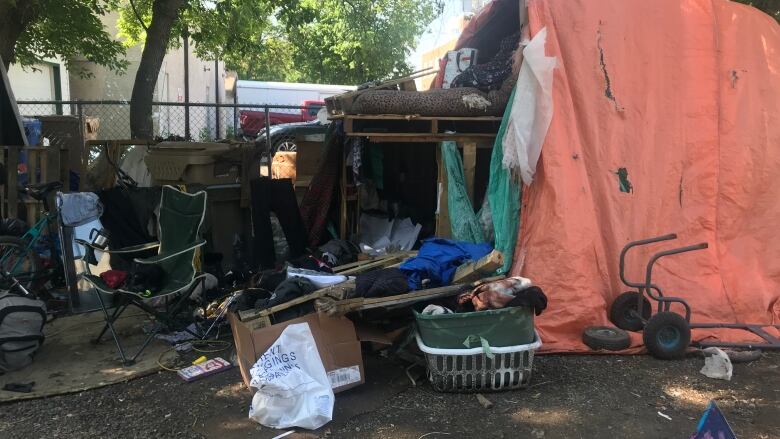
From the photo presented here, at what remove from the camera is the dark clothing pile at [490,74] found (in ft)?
17.8

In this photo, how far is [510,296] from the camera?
351cm

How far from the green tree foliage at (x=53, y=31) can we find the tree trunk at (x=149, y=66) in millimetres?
820

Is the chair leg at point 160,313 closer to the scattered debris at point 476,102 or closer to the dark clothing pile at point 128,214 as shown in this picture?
the dark clothing pile at point 128,214

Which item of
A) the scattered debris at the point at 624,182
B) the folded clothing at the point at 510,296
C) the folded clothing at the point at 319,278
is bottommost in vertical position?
the folded clothing at the point at 319,278

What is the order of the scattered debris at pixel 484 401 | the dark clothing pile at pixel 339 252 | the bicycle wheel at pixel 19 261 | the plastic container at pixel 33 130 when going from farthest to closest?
the plastic container at pixel 33 130 < the dark clothing pile at pixel 339 252 < the bicycle wheel at pixel 19 261 < the scattered debris at pixel 484 401

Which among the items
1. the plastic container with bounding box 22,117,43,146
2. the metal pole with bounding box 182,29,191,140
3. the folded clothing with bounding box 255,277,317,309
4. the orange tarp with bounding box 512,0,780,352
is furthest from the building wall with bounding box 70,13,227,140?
the orange tarp with bounding box 512,0,780,352

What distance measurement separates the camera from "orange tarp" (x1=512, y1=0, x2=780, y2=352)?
4.65 m

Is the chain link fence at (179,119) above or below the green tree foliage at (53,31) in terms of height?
below

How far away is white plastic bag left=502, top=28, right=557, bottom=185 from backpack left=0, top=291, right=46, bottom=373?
11.9 feet

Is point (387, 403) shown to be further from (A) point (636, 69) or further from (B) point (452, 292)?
(A) point (636, 69)

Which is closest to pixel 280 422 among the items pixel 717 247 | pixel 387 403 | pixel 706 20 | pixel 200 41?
pixel 387 403

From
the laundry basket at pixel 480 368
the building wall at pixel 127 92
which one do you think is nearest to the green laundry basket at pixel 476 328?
the laundry basket at pixel 480 368

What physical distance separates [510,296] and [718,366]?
156cm

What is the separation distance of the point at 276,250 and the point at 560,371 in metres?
3.32
